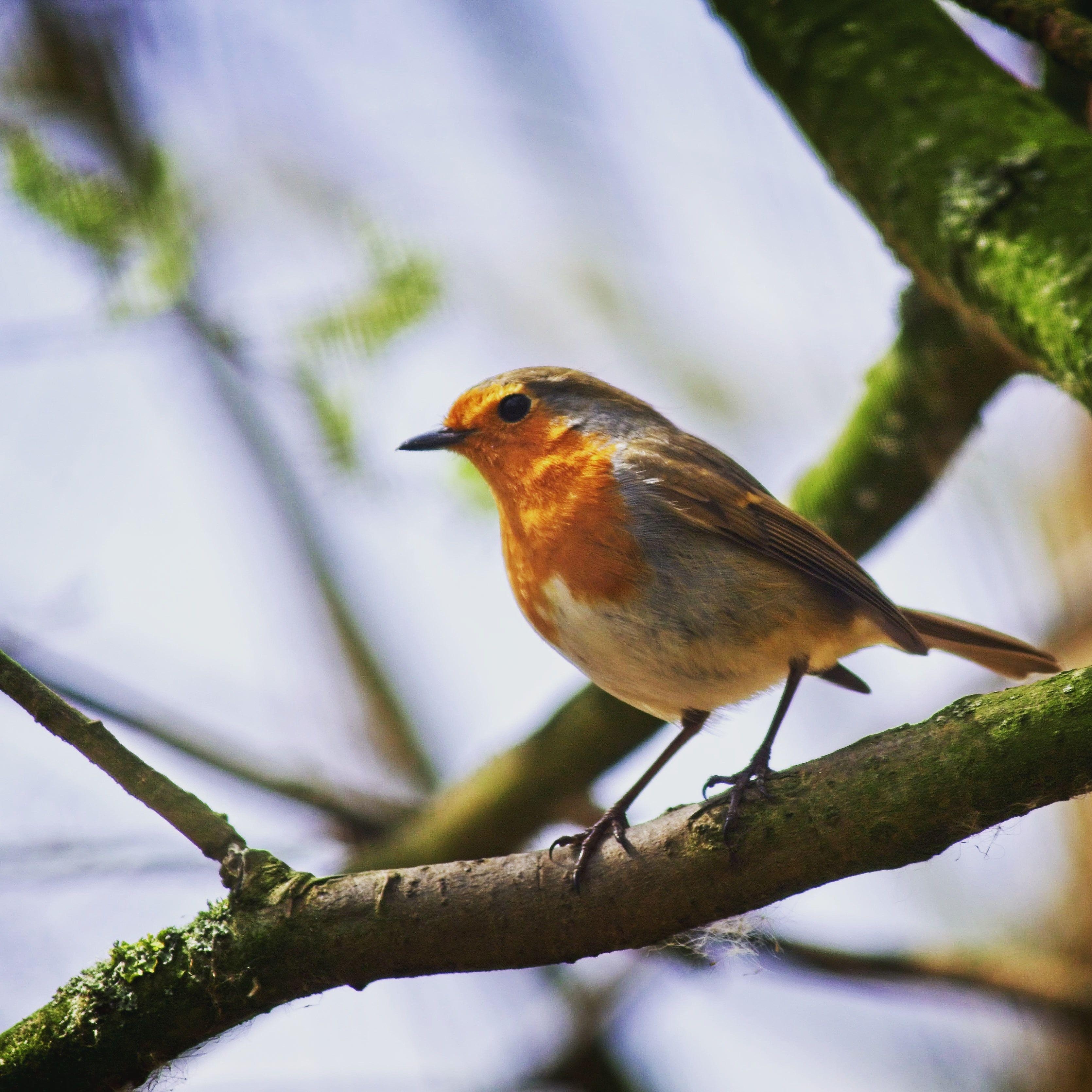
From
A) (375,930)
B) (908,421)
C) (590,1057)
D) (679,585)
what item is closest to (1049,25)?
(908,421)

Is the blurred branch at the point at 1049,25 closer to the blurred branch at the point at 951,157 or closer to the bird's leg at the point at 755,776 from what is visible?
the blurred branch at the point at 951,157

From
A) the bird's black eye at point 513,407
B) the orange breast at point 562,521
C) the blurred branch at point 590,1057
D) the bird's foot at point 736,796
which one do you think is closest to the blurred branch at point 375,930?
the bird's foot at point 736,796

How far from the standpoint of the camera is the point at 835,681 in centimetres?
394

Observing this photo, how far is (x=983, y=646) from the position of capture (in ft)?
11.6

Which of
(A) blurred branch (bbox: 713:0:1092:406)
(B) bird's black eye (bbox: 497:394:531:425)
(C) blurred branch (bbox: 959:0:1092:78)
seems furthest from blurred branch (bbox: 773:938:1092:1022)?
(C) blurred branch (bbox: 959:0:1092:78)

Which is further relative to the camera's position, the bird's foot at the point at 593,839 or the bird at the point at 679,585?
the bird at the point at 679,585

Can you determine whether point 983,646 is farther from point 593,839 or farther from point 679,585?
point 593,839

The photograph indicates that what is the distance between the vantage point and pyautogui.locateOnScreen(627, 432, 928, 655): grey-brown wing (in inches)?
131

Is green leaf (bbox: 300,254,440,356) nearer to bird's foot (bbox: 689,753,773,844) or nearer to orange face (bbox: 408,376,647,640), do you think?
orange face (bbox: 408,376,647,640)

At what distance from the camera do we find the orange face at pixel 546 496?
319 cm

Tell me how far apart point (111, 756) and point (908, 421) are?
8.43 feet

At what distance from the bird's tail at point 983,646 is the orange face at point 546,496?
104cm

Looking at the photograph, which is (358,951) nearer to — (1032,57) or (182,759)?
(182,759)

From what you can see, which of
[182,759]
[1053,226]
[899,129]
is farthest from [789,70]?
[182,759]
